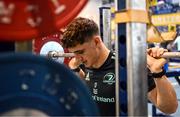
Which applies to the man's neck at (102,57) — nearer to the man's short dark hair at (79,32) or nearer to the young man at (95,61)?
the young man at (95,61)

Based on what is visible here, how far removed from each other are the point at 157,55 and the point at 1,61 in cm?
96

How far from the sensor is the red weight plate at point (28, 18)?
719 millimetres

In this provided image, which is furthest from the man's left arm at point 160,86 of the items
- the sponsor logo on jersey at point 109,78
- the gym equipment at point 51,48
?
the gym equipment at point 51,48

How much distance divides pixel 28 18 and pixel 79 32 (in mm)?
1425

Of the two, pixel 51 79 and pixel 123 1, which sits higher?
pixel 123 1

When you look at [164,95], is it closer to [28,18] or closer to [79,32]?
[79,32]

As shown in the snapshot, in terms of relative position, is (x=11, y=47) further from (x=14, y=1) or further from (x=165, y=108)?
(x=165, y=108)

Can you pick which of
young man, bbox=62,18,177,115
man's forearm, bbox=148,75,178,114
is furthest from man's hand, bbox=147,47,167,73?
young man, bbox=62,18,177,115

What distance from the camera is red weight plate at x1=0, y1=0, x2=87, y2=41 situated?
0.72 m

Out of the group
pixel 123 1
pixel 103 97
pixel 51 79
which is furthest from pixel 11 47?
pixel 103 97

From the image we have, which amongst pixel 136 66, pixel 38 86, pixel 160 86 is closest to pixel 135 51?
pixel 136 66

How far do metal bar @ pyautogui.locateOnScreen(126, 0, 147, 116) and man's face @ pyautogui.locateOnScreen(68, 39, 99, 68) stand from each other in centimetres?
124

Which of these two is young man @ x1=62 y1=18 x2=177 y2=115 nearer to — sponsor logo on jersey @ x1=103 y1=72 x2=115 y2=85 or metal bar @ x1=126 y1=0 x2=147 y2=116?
sponsor logo on jersey @ x1=103 y1=72 x2=115 y2=85

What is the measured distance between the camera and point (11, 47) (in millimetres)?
894
